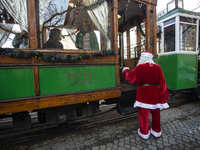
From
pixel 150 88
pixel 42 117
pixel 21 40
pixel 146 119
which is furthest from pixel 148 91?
pixel 21 40

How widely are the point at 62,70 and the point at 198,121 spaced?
12.6 feet

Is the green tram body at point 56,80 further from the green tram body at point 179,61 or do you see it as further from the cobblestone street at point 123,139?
the green tram body at point 179,61

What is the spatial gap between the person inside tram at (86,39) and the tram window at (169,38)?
136 inches

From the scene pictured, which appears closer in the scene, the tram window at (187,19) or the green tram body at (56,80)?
the green tram body at (56,80)

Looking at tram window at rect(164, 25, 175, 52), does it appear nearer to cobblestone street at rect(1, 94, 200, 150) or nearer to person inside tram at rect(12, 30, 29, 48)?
cobblestone street at rect(1, 94, 200, 150)

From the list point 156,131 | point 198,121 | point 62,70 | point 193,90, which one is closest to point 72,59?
point 62,70

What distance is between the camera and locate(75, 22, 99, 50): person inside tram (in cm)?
251

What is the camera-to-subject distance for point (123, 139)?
2508 millimetres

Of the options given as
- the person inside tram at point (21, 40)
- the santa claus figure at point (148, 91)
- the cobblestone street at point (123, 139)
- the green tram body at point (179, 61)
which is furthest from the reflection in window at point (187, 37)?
the person inside tram at point (21, 40)

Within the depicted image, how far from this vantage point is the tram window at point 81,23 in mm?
2305

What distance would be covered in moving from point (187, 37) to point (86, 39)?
4.15 m

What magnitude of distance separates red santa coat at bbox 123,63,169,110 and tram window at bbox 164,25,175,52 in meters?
2.88

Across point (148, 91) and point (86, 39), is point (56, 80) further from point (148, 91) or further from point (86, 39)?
point (148, 91)

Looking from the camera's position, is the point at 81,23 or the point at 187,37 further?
the point at 187,37
